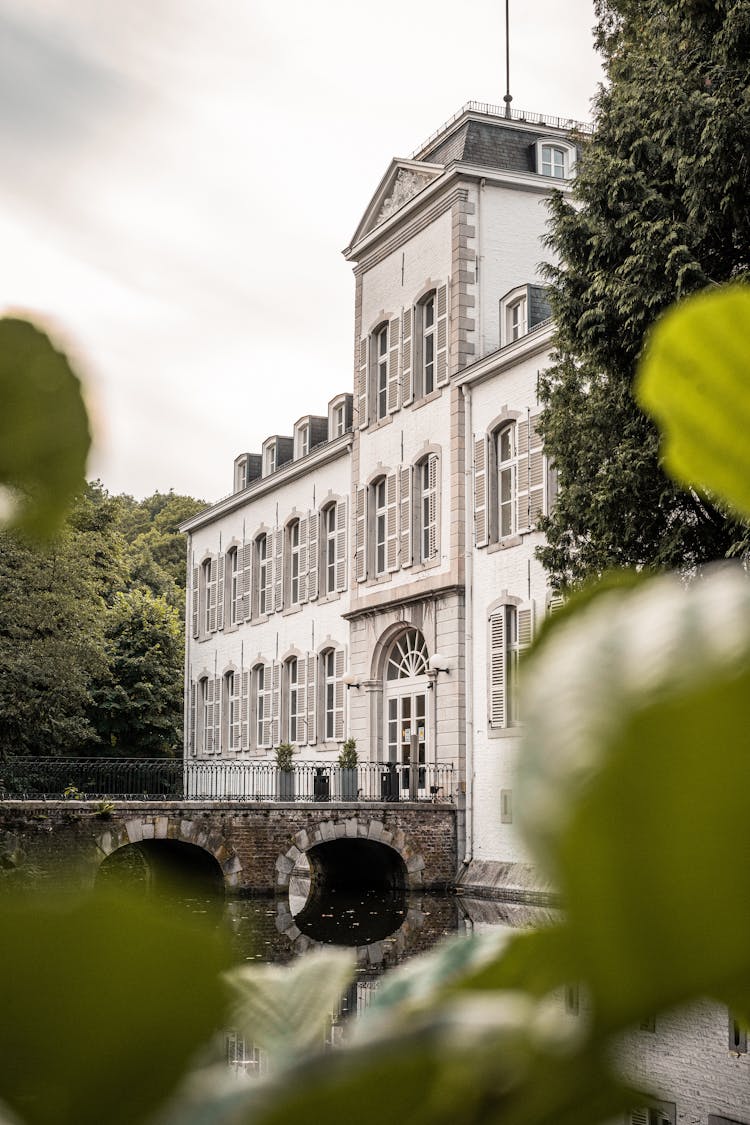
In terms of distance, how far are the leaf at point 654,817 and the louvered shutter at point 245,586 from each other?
25.7 m

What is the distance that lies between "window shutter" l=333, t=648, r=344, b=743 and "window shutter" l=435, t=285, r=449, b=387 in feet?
17.3

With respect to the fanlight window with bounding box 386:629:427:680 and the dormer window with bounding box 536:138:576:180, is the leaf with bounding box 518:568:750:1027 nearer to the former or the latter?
the fanlight window with bounding box 386:629:427:680

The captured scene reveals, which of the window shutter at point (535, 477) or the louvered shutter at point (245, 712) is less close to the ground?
the window shutter at point (535, 477)

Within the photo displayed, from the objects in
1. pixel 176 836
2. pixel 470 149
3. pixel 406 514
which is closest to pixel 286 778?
pixel 176 836

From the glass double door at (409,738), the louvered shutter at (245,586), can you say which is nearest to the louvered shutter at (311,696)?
the glass double door at (409,738)

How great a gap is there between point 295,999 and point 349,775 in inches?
746

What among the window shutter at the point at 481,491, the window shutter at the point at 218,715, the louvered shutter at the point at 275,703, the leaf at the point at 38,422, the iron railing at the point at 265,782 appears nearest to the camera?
the leaf at the point at 38,422

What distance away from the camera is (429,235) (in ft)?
64.0

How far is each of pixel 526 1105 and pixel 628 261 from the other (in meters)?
11.3

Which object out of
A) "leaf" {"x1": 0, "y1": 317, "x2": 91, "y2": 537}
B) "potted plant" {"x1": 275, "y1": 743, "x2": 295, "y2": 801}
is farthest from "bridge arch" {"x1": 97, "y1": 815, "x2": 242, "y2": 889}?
"leaf" {"x1": 0, "y1": 317, "x2": 91, "y2": 537}

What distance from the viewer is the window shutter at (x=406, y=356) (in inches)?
771

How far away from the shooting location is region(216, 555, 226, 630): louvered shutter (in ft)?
89.3

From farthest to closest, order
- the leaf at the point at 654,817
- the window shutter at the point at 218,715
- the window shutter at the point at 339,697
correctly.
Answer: the window shutter at the point at 218,715 < the window shutter at the point at 339,697 < the leaf at the point at 654,817

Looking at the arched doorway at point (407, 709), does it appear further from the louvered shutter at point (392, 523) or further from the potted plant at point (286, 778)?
the potted plant at point (286, 778)
